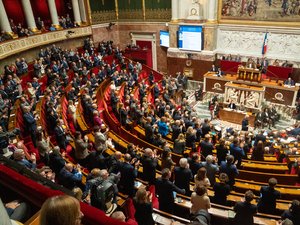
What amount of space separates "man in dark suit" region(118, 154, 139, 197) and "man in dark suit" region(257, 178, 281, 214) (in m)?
2.14

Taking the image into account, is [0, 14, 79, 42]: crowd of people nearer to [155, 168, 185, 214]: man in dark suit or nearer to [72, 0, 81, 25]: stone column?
[72, 0, 81, 25]: stone column

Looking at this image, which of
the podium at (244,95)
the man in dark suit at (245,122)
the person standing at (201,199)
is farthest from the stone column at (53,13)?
the person standing at (201,199)

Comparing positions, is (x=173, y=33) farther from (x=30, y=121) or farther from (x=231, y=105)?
(x=30, y=121)

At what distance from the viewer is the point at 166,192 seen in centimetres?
392

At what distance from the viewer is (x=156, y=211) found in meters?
4.07

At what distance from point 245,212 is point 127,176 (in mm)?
1985

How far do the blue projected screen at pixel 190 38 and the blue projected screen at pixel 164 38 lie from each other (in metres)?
1.14

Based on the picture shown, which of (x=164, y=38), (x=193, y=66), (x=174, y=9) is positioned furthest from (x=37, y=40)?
(x=193, y=66)

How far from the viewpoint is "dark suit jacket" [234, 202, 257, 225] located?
344 cm

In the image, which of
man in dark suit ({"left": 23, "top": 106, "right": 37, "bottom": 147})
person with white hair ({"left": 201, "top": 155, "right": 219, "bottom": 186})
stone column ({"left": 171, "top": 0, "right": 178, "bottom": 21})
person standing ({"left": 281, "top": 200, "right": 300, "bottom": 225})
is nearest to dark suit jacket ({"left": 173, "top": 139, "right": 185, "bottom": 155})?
person with white hair ({"left": 201, "top": 155, "right": 219, "bottom": 186})

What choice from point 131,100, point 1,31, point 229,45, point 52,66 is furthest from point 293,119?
point 1,31

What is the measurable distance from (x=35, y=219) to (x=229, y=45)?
15.2 m

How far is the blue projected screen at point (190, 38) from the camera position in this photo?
50.6 ft

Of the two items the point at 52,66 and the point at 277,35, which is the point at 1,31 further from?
the point at 277,35
